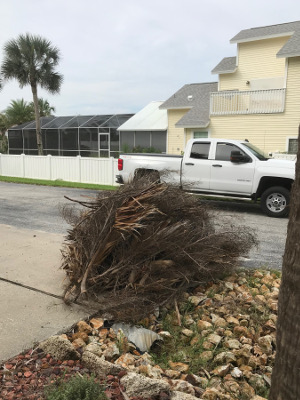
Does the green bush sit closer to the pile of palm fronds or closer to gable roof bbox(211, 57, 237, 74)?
the pile of palm fronds

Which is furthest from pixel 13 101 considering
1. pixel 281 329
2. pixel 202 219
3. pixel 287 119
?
pixel 281 329

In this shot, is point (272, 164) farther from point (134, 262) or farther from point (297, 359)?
point (297, 359)

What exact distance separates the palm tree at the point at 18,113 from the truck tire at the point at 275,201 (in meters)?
35.8

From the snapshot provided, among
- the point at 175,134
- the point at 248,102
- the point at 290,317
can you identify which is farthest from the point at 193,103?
the point at 290,317

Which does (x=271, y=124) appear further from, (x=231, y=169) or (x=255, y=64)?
(x=231, y=169)

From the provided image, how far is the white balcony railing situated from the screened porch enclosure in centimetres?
1103

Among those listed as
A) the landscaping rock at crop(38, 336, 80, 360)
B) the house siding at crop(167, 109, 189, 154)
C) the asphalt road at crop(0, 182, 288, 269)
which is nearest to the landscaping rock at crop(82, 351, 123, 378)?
the landscaping rock at crop(38, 336, 80, 360)

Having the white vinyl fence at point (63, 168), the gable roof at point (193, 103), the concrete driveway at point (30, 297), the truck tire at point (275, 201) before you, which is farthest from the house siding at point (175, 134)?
the concrete driveway at point (30, 297)

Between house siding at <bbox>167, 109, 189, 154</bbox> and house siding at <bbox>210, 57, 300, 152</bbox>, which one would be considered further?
house siding at <bbox>167, 109, 189, 154</bbox>

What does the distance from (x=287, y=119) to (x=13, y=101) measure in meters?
32.0

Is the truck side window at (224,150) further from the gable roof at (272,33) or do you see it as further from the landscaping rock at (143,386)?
the gable roof at (272,33)

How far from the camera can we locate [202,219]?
190 inches

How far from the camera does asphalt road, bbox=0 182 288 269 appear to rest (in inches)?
230

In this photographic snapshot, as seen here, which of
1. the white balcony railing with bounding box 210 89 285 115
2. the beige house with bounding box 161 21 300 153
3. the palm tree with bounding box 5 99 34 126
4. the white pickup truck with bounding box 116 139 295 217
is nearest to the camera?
the white pickup truck with bounding box 116 139 295 217
